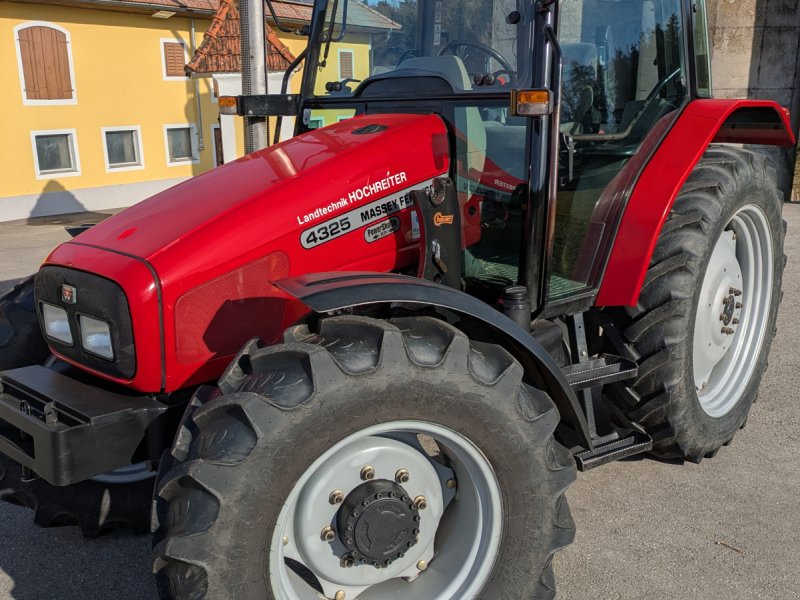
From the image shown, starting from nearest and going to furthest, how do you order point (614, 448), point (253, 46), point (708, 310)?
point (614, 448), point (708, 310), point (253, 46)

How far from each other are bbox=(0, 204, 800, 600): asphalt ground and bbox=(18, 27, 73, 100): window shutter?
37.4 ft

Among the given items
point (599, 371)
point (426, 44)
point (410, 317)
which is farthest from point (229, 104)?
point (599, 371)

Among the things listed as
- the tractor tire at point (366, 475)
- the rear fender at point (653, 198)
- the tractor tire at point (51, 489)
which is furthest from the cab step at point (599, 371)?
the tractor tire at point (51, 489)

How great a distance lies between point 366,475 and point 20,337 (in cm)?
155

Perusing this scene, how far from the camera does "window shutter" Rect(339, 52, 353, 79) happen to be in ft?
11.3

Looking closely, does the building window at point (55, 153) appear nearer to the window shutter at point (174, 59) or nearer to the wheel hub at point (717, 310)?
the window shutter at point (174, 59)

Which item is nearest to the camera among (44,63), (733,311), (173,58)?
(733,311)

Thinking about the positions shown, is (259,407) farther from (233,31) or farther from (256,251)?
(233,31)

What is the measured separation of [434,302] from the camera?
2.29 meters

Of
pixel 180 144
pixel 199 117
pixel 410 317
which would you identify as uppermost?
pixel 410 317

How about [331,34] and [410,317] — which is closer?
[410,317]

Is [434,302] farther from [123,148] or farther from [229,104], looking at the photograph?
[123,148]

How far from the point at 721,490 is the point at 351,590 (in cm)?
186

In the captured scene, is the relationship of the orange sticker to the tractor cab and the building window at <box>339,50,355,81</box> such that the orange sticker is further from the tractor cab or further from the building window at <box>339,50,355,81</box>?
the building window at <box>339,50,355,81</box>
